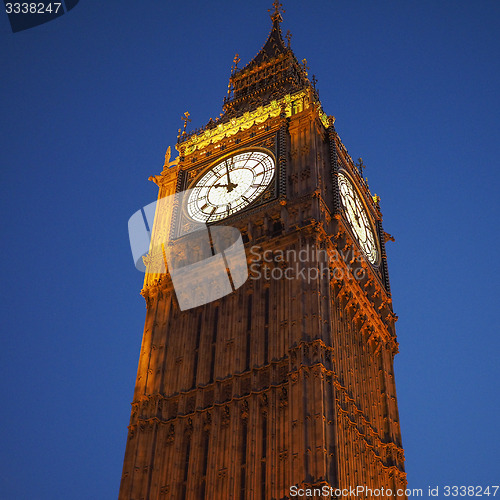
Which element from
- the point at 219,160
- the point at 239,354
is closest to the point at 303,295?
the point at 239,354

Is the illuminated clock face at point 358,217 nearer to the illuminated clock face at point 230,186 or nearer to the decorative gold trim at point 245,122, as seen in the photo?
the decorative gold trim at point 245,122

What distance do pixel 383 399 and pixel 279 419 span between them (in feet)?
33.0

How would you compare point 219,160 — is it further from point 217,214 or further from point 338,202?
point 338,202

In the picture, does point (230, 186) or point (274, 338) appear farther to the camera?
point (230, 186)

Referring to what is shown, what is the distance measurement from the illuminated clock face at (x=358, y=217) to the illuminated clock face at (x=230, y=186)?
17.0 ft

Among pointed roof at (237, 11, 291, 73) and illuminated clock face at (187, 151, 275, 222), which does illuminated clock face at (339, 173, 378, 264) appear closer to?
illuminated clock face at (187, 151, 275, 222)

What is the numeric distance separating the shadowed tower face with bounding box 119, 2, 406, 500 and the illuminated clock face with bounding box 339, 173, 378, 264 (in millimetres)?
155

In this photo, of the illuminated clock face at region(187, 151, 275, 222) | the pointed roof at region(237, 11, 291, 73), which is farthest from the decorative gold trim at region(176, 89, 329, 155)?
the pointed roof at region(237, 11, 291, 73)

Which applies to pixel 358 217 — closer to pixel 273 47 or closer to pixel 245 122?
pixel 245 122

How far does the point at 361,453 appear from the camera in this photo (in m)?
41.8

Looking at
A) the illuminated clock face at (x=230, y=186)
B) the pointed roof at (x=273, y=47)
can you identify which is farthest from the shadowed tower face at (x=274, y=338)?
the pointed roof at (x=273, y=47)

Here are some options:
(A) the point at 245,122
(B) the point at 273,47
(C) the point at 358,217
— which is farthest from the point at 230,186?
(B) the point at 273,47

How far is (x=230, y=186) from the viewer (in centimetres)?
5372

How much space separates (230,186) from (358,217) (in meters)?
8.54
